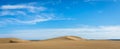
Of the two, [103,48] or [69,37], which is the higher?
[69,37]

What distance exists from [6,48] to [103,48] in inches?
221

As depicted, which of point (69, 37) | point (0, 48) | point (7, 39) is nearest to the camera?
point (0, 48)

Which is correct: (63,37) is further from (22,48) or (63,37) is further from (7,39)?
(22,48)

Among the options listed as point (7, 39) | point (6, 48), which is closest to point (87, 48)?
point (6, 48)

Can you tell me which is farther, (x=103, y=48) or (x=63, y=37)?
(x=63, y=37)

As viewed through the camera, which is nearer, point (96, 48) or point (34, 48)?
point (96, 48)

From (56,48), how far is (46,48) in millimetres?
618

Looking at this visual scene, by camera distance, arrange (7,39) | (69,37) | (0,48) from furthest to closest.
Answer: (69,37) < (7,39) < (0,48)

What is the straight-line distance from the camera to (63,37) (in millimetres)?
31094

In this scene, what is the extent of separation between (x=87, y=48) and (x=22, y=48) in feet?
12.4

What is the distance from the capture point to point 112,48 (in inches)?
568

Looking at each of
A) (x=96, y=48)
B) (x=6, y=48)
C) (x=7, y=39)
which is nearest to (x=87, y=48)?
(x=96, y=48)

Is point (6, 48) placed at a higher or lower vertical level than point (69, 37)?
lower

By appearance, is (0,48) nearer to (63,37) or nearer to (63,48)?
(63,48)
